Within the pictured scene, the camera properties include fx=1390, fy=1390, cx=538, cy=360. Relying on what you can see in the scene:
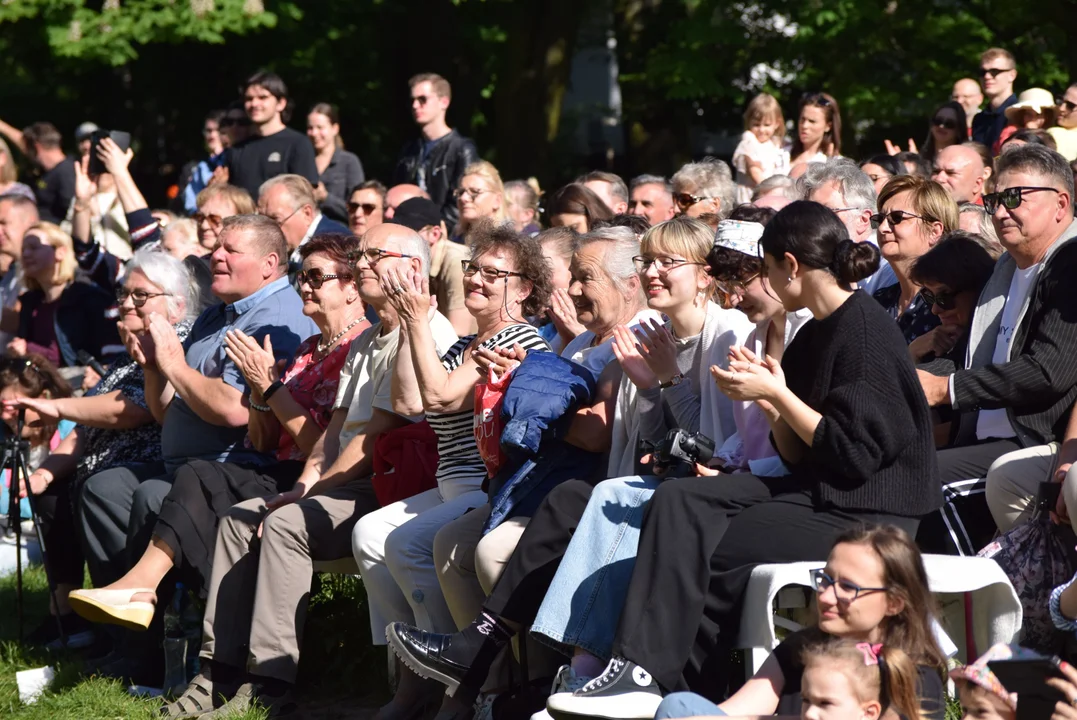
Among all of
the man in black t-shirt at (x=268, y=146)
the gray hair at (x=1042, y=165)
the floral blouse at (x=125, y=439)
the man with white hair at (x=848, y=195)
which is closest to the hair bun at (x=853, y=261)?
the gray hair at (x=1042, y=165)

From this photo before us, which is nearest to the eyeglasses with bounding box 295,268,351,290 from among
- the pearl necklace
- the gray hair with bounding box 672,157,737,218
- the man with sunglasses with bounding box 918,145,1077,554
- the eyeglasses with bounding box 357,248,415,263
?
the pearl necklace

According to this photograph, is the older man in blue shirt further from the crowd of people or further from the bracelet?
the bracelet

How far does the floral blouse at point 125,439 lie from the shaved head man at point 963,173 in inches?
158

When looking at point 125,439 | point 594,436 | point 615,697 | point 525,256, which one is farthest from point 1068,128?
point 125,439

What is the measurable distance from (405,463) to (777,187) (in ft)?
9.17

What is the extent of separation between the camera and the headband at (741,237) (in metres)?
4.81

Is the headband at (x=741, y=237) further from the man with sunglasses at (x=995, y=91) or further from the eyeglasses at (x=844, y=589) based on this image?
the man with sunglasses at (x=995, y=91)

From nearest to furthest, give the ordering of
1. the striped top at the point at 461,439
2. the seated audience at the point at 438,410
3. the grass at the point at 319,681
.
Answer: the seated audience at the point at 438,410 → the striped top at the point at 461,439 → the grass at the point at 319,681

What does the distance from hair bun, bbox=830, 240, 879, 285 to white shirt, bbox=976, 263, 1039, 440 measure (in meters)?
0.92

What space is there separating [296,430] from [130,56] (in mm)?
10211

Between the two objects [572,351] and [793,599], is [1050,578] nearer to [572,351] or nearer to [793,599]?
[793,599]

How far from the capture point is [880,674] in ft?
11.4

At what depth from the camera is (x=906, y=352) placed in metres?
4.19

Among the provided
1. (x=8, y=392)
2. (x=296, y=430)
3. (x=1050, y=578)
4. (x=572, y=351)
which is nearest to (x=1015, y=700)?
(x=1050, y=578)
